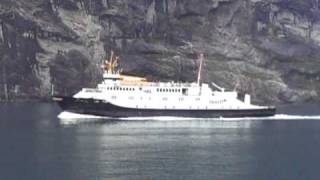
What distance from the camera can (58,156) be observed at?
101m

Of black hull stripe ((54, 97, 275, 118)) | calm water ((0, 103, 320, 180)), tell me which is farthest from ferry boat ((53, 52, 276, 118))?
calm water ((0, 103, 320, 180))

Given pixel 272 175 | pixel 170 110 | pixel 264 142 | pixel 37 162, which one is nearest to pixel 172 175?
pixel 272 175

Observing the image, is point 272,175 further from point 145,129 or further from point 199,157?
point 145,129

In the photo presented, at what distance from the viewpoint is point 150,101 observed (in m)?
158

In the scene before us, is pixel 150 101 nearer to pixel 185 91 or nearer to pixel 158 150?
pixel 185 91

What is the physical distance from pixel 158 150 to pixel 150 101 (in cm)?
5071

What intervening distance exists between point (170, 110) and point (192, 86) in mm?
A: 7994

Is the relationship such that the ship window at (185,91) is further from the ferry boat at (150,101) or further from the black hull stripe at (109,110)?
the black hull stripe at (109,110)

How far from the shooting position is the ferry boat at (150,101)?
509 feet

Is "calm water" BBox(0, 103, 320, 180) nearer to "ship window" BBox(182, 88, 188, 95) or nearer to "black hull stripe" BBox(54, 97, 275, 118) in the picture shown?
"black hull stripe" BBox(54, 97, 275, 118)

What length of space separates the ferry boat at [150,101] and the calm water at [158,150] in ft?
21.2

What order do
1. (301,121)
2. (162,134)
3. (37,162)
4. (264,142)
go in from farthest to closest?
(301,121) → (162,134) → (264,142) → (37,162)

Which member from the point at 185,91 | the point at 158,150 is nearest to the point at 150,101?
the point at 185,91

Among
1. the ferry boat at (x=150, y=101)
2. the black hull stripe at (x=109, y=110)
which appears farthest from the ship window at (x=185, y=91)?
the black hull stripe at (x=109, y=110)
